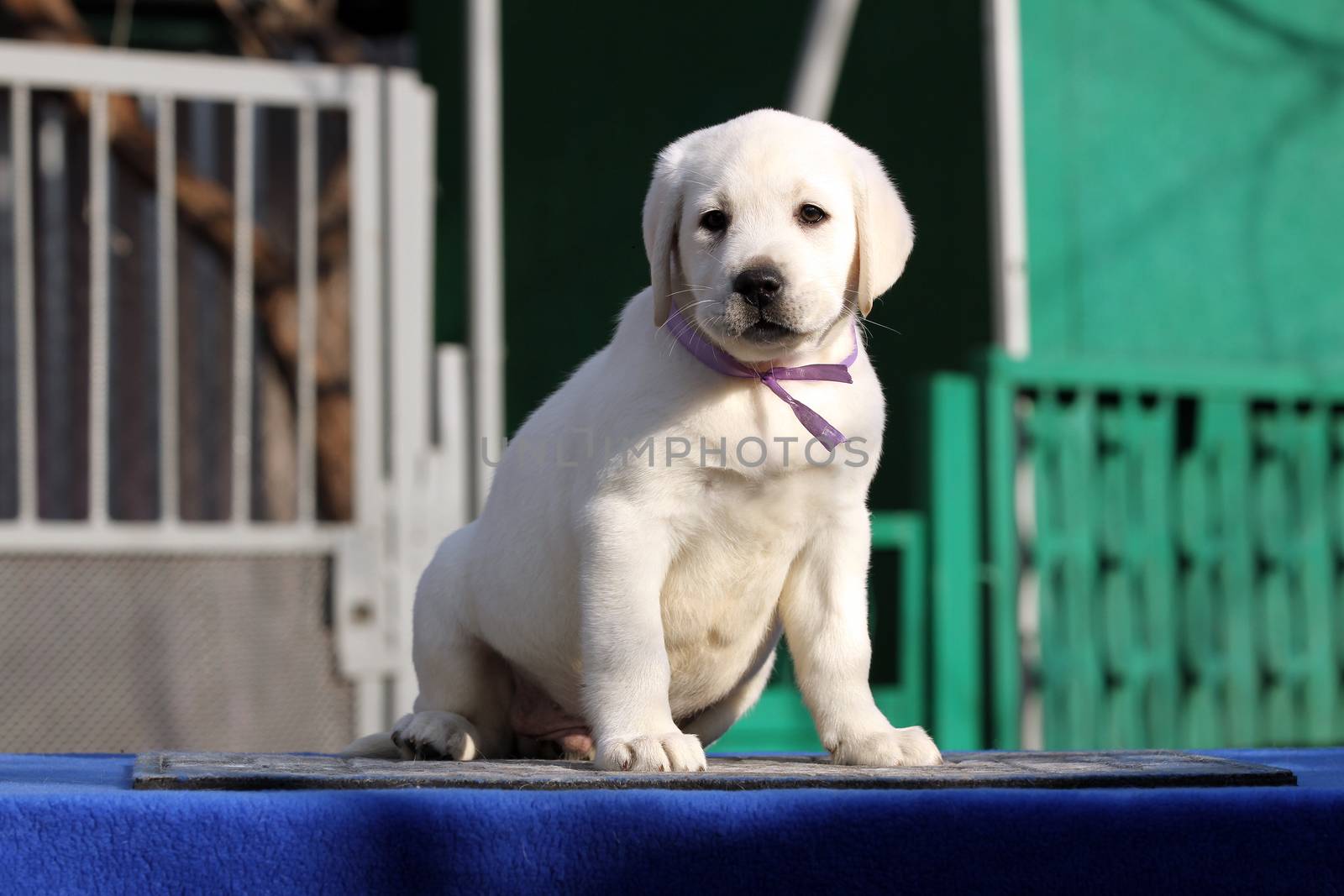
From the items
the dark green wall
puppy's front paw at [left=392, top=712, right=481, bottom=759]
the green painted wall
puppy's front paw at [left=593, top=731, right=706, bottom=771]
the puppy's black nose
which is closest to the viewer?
puppy's front paw at [left=593, top=731, right=706, bottom=771]

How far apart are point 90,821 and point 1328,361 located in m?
5.10

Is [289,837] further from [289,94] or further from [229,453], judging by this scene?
[229,453]

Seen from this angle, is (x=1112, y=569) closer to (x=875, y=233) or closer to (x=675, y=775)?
(x=875, y=233)

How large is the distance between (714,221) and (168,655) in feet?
8.72

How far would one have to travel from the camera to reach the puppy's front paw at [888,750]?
230 cm

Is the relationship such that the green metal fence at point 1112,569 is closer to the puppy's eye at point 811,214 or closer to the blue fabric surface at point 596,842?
the puppy's eye at point 811,214

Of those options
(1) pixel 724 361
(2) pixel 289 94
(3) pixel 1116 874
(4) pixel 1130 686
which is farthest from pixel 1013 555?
(3) pixel 1116 874

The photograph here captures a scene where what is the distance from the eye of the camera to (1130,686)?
536 cm

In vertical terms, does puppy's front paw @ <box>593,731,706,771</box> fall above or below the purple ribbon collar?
below

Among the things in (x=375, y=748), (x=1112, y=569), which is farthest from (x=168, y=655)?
(x=1112, y=569)

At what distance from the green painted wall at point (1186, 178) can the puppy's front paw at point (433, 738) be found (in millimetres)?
3511

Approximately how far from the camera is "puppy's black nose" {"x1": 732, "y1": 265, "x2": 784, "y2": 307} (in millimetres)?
2240

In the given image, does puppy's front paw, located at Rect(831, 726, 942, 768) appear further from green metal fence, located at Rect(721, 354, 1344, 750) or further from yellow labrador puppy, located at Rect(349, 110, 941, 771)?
green metal fence, located at Rect(721, 354, 1344, 750)

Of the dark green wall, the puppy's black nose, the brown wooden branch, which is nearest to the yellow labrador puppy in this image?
the puppy's black nose
